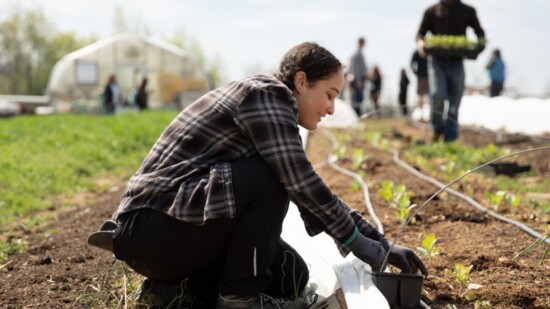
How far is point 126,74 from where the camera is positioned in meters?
26.6

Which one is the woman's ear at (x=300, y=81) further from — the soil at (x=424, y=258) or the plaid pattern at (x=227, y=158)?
the soil at (x=424, y=258)

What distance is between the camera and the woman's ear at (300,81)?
7.30ft

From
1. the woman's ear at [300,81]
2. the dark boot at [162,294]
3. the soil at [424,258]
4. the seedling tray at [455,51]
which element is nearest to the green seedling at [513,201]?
the soil at [424,258]

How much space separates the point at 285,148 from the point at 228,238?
37cm

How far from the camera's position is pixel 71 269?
10.2 ft

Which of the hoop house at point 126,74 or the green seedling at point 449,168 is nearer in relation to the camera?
the green seedling at point 449,168

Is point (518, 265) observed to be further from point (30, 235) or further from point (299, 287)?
point (30, 235)

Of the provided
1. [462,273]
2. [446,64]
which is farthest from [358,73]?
[462,273]

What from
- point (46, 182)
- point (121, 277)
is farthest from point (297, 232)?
point (46, 182)

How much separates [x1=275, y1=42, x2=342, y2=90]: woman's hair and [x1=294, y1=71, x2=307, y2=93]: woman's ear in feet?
0.04

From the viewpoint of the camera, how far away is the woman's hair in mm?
2205

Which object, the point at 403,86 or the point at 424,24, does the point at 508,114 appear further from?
the point at 424,24

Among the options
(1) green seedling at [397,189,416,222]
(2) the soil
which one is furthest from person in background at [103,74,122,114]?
(1) green seedling at [397,189,416,222]

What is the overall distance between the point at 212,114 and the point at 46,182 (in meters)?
4.85
